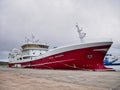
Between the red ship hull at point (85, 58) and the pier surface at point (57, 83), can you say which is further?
the red ship hull at point (85, 58)

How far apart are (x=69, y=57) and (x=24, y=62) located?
54.4ft

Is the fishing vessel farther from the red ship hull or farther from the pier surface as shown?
the pier surface

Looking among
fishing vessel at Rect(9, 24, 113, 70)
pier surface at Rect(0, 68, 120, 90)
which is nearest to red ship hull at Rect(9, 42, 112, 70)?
fishing vessel at Rect(9, 24, 113, 70)

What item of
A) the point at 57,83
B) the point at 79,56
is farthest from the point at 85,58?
the point at 57,83

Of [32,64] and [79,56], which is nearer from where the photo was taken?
[79,56]

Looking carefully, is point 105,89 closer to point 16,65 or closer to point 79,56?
point 79,56

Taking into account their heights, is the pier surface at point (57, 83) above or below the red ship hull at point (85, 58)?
below

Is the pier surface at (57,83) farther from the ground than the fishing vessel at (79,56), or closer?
closer

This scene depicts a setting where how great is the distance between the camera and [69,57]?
85.1 feet

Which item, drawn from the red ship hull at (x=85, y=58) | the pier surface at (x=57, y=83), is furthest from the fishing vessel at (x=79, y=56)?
the pier surface at (x=57, y=83)

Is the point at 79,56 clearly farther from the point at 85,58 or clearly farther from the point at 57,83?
the point at 57,83

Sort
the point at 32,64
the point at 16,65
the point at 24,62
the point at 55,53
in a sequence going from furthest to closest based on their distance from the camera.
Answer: the point at 16,65
the point at 24,62
the point at 32,64
the point at 55,53

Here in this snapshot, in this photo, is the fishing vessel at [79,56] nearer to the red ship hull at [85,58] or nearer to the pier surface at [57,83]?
the red ship hull at [85,58]

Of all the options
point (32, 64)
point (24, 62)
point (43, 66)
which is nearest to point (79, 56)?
point (43, 66)
